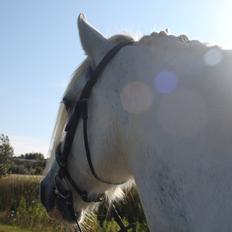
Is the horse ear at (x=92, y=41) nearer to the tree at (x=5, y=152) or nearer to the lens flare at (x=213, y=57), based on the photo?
the lens flare at (x=213, y=57)

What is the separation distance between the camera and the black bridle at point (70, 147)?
2.12 meters

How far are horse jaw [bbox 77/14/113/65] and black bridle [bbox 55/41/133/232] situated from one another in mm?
75

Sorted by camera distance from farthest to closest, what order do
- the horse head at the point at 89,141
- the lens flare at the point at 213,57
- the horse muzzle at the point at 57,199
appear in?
1. the horse muzzle at the point at 57,199
2. the horse head at the point at 89,141
3. the lens flare at the point at 213,57

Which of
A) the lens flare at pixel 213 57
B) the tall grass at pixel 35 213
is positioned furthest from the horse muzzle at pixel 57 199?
the lens flare at pixel 213 57

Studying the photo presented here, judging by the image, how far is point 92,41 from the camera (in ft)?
7.21

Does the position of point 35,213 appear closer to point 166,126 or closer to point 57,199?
point 57,199

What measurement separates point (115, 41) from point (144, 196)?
32.4 inches

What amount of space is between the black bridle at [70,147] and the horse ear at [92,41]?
0.09m

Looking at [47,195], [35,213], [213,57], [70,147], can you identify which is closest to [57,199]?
[47,195]

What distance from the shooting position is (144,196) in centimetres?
182

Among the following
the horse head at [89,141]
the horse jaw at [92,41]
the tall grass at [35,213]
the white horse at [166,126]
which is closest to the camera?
the white horse at [166,126]

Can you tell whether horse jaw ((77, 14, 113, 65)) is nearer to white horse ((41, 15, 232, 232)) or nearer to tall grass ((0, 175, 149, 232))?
white horse ((41, 15, 232, 232))

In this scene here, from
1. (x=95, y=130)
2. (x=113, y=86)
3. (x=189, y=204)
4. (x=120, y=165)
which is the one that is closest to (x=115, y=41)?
(x=113, y=86)

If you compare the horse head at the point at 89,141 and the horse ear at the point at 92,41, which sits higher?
the horse ear at the point at 92,41
